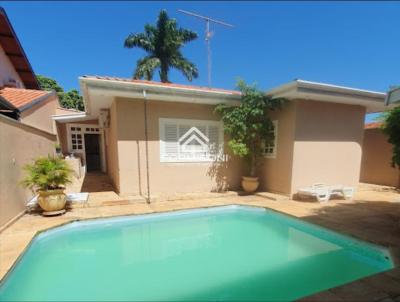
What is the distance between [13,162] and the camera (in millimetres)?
6289

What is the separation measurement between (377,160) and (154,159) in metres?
13.0

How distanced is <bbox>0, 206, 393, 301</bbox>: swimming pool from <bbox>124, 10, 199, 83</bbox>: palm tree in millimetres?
19856

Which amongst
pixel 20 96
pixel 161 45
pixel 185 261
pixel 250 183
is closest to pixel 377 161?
pixel 250 183

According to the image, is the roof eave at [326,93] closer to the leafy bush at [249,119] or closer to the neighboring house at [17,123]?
the leafy bush at [249,119]

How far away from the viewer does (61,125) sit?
1480cm

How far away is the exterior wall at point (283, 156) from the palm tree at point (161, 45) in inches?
688

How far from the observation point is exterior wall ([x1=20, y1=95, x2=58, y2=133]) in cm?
1019

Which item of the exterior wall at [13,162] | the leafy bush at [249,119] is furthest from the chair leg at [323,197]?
the exterior wall at [13,162]

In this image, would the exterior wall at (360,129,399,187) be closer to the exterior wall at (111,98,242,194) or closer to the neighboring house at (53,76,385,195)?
the neighboring house at (53,76,385,195)

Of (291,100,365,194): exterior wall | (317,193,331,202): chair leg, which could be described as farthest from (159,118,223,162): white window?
(317,193,331,202): chair leg

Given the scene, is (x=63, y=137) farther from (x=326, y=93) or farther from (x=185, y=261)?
(x=326, y=93)

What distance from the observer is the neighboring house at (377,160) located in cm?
1229

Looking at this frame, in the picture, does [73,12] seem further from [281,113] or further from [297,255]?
[297,255]

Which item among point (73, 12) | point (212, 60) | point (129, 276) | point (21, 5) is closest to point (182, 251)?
point (129, 276)
